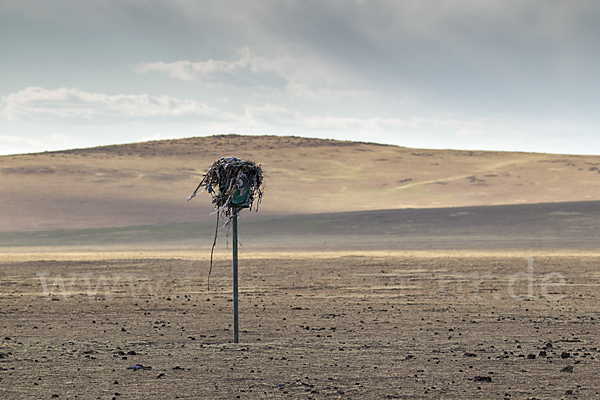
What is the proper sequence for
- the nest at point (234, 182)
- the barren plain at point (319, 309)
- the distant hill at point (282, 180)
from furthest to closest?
the distant hill at point (282, 180) < the nest at point (234, 182) < the barren plain at point (319, 309)

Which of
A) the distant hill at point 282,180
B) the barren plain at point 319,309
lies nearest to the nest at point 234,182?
the barren plain at point 319,309

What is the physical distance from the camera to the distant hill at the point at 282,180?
5416 cm

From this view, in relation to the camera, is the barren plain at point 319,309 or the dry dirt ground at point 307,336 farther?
the barren plain at point 319,309

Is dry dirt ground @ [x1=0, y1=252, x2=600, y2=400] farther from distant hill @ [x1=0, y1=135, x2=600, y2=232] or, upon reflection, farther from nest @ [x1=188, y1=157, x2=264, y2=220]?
distant hill @ [x1=0, y1=135, x2=600, y2=232]

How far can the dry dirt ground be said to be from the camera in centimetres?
693

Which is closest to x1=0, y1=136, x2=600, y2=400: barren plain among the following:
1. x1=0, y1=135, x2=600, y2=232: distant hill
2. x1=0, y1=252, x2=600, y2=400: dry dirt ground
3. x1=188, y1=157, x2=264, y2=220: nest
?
x1=0, y1=252, x2=600, y2=400: dry dirt ground

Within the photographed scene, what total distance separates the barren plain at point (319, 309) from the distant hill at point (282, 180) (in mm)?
6108

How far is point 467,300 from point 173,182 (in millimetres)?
58557

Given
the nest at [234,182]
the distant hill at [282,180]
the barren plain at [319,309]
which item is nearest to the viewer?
the barren plain at [319,309]

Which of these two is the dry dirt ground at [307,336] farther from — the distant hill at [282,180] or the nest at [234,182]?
the distant hill at [282,180]

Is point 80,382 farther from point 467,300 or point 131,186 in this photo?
point 131,186

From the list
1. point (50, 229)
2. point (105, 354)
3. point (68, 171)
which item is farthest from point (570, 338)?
point (68, 171)

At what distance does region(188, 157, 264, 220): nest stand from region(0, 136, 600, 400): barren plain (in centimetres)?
195

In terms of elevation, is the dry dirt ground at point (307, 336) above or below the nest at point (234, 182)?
below
